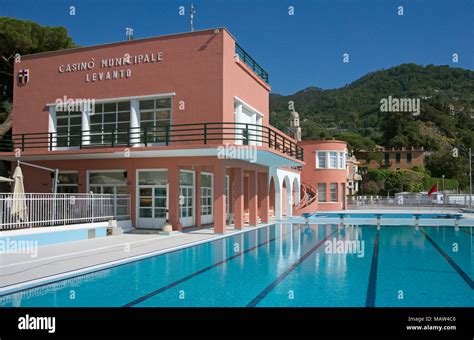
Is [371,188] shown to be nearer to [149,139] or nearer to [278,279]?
[149,139]

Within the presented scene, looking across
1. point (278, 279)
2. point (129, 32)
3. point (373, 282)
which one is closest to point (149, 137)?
point (129, 32)

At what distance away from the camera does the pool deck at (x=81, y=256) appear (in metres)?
9.20

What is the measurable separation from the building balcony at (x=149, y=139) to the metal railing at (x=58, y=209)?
84.8 inches

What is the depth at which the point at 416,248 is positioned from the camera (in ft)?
48.7

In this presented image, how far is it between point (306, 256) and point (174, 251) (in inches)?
154

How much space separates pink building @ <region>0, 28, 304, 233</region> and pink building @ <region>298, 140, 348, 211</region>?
15574 millimetres

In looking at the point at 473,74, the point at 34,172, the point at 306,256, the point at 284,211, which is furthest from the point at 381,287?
the point at 473,74

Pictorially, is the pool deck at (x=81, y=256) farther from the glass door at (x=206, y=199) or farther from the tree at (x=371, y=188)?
the tree at (x=371, y=188)

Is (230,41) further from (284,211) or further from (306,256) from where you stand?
(284,211)

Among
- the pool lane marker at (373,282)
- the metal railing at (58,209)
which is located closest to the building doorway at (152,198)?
the metal railing at (58,209)

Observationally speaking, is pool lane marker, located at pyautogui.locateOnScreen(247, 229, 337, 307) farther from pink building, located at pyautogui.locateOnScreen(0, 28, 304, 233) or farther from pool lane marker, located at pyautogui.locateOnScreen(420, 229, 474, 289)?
pink building, located at pyautogui.locateOnScreen(0, 28, 304, 233)

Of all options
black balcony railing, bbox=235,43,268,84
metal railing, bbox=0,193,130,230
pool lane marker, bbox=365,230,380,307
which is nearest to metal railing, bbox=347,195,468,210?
→ black balcony railing, bbox=235,43,268,84

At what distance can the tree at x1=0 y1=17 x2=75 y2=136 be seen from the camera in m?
26.0
